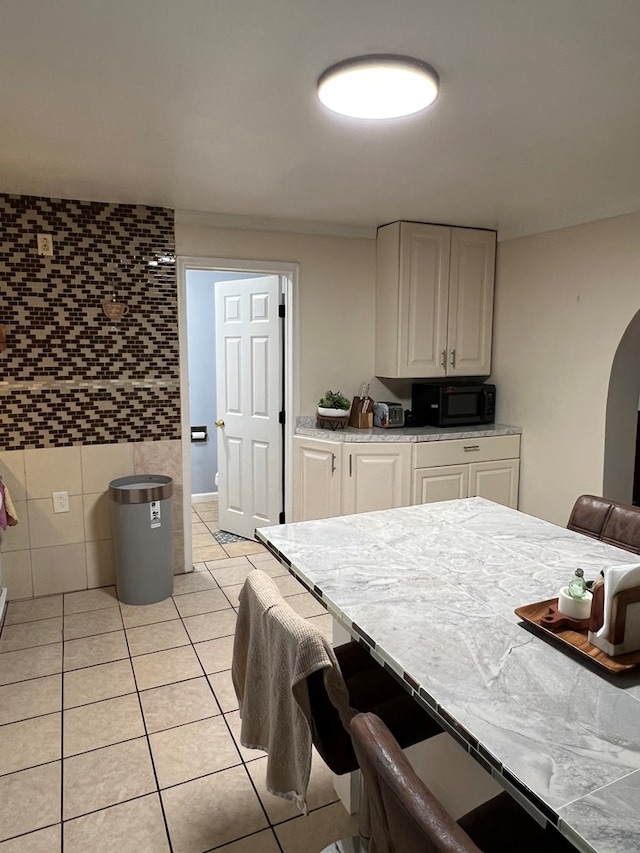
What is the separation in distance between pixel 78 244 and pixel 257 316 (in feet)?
4.37

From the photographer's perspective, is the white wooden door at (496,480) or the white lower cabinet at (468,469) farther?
the white wooden door at (496,480)

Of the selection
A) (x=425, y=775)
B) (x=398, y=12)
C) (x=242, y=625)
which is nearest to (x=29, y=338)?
(x=242, y=625)

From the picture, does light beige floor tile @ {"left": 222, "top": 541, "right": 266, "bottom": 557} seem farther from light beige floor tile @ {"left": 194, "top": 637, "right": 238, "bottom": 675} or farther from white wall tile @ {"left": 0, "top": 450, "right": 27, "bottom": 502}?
white wall tile @ {"left": 0, "top": 450, "right": 27, "bottom": 502}

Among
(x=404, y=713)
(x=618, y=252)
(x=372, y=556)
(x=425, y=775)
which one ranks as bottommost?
(x=425, y=775)

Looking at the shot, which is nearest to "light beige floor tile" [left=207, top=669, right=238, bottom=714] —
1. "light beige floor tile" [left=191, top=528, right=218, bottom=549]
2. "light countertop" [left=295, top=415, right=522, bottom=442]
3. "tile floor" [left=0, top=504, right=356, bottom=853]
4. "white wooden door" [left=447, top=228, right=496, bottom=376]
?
"tile floor" [left=0, top=504, right=356, bottom=853]

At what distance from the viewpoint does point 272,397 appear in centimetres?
424

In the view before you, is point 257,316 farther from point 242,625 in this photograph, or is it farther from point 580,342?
point 242,625

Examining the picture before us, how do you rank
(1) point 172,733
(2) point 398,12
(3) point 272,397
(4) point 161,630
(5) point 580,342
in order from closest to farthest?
(2) point 398,12, (1) point 172,733, (4) point 161,630, (5) point 580,342, (3) point 272,397

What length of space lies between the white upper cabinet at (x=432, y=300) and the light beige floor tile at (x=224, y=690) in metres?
2.24

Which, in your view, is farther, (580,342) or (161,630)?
(580,342)

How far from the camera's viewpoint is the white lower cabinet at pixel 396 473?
151 inches

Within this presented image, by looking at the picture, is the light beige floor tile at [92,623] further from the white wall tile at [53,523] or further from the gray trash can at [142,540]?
the white wall tile at [53,523]


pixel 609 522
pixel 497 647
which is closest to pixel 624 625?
pixel 497 647

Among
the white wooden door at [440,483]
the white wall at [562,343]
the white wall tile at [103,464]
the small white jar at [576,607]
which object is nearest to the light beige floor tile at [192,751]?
the small white jar at [576,607]
